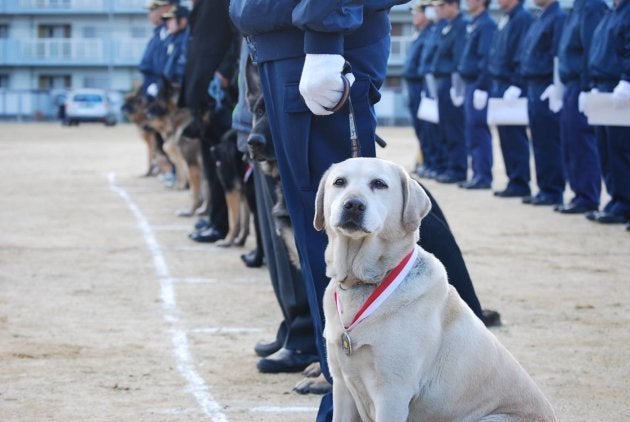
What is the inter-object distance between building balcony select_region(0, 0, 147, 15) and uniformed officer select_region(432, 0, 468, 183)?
51353 mm

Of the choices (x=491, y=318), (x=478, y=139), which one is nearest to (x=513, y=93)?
(x=478, y=139)

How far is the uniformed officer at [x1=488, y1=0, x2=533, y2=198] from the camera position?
16.1 metres

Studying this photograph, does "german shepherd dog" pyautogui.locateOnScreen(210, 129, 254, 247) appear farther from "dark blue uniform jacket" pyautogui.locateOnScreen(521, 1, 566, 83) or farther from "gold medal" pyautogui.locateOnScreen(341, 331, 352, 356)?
"gold medal" pyautogui.locateOnScreen(341, 331, 352, 356)

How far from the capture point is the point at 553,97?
14.8 metres

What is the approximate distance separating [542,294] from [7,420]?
14.1 feet

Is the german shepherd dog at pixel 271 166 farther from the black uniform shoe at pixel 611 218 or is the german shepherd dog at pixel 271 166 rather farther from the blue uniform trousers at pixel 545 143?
the blue uniform trousers at pixel 545 143

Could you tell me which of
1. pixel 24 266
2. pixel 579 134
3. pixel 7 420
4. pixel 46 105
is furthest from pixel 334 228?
pixel 46 105

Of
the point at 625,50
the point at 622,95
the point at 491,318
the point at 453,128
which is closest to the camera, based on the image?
the point at 491,318

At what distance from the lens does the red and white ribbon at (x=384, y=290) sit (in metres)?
4.08

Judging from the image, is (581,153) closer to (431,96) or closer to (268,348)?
(431,96)

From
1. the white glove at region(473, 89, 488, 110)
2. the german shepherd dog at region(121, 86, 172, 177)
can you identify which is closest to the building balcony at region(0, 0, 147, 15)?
the german shepherd dog at region(121, 86, 172, 177)

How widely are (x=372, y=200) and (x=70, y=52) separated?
67.0 meters

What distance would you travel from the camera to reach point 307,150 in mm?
4793

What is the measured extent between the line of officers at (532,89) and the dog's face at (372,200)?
27.4ft
